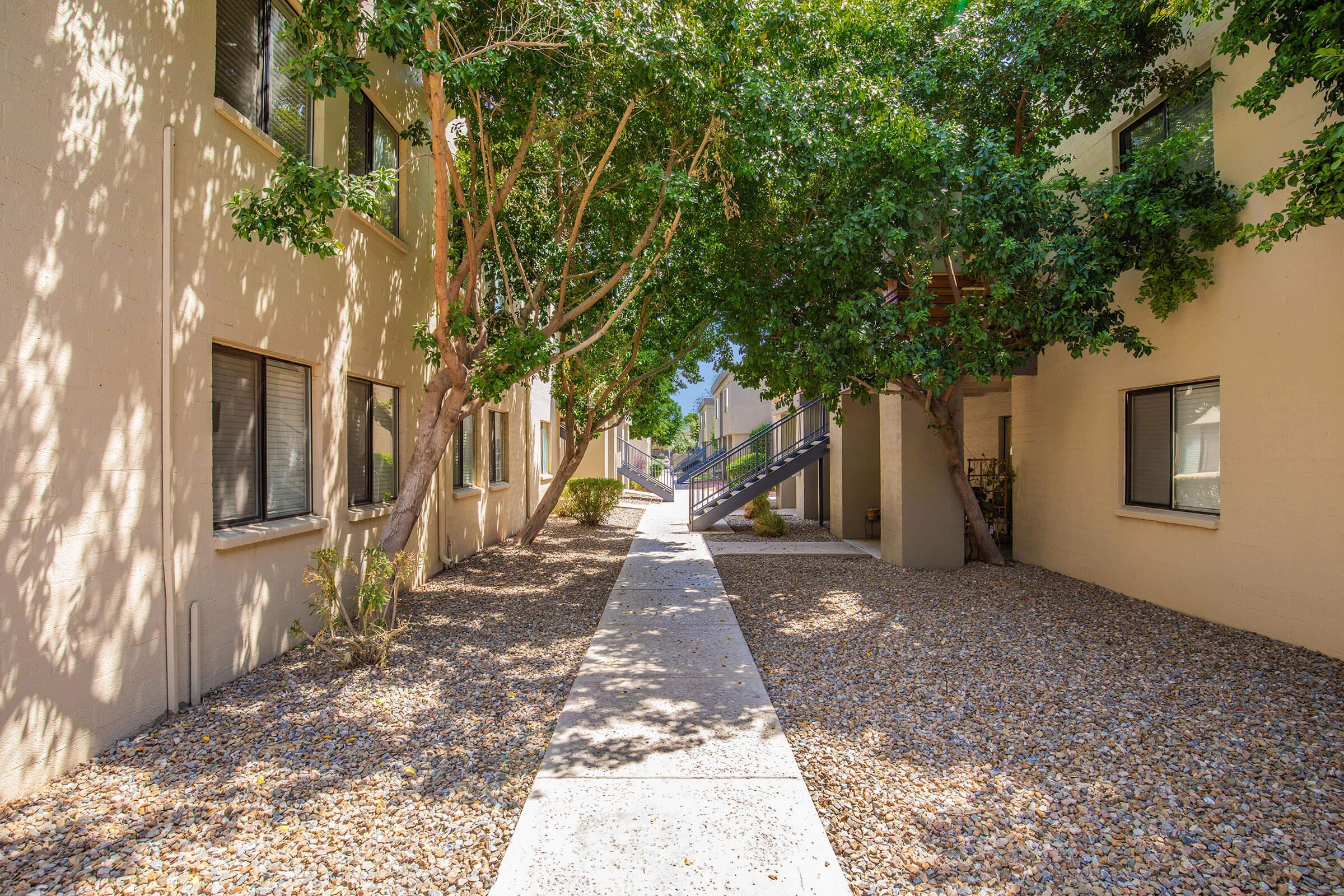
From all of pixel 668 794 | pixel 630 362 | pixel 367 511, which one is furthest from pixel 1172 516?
pixel 367 511

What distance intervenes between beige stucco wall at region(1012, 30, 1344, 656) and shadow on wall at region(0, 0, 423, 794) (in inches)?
332

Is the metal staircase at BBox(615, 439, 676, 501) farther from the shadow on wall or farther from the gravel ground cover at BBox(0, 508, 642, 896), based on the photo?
the shadow on wall

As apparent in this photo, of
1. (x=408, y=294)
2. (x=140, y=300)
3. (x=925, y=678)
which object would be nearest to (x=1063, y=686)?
(x=925, y=678)

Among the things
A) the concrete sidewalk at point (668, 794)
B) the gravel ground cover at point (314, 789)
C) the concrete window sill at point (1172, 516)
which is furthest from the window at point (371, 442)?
the concrete window sill at point (1172, 516)

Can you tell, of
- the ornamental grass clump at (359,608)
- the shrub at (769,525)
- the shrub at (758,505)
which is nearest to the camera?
the ornamental grass clump at (359,608)

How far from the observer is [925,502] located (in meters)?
9.34

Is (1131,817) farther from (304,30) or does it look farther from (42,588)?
(304,30)

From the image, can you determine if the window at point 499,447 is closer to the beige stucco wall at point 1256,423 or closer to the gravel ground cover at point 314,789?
the gravel ground cover at point 314,789

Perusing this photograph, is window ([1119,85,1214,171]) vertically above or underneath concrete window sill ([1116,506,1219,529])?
above

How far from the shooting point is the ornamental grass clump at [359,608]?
5.05 meters

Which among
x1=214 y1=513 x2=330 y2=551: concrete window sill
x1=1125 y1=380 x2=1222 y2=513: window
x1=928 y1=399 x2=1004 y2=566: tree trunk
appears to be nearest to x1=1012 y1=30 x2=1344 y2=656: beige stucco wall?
Result: x1=1125 y1=380 x2=1222 y2=513: window

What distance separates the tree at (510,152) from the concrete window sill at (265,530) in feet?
2.08

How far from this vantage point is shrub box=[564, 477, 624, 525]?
15398mm

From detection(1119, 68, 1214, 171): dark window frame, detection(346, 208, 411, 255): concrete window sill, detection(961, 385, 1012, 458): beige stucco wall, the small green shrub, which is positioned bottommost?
the small green shrub
